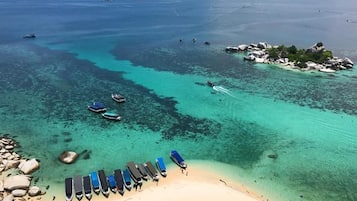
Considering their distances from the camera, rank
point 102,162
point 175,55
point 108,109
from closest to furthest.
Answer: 1. point 102,162
2. point 108,109
3. point 175,55

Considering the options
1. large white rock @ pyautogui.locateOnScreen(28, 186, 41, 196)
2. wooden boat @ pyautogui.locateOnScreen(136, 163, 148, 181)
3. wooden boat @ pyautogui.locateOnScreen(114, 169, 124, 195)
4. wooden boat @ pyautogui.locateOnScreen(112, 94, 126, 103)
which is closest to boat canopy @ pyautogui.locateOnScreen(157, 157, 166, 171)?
wooden boat @ pyautogui.locateOnScreen(136, 163, 148, 181)

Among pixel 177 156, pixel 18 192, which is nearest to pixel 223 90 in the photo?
pixel 177 156

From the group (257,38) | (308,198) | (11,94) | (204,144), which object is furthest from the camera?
(257,38)

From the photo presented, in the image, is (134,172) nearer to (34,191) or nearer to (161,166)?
(161,166)

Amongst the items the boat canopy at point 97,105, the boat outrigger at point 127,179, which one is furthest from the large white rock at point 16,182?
the boat canopy at point 97,105

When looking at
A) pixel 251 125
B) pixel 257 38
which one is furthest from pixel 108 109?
pixel 257 38

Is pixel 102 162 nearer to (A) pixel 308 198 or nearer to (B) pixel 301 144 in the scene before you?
(A) pixel 308 198

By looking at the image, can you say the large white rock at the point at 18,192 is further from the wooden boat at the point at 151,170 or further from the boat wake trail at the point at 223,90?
the boat wake trail at the point at 223,90
